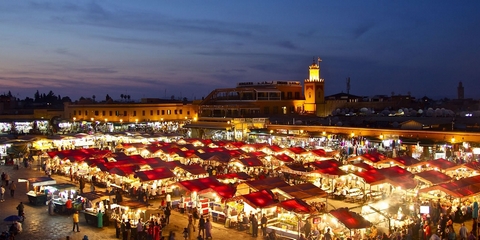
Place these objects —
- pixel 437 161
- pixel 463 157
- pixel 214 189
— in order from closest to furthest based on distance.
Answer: pixel 214 189 → pixel 437 161 → pixel 463 157

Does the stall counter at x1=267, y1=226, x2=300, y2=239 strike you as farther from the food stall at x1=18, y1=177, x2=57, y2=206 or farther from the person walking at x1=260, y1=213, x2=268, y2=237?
the food stall at x1=18, y1=177, x2=57, y2=206

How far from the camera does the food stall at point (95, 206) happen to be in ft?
53.0

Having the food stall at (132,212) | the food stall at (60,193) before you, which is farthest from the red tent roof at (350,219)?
the food stall at (60,193)

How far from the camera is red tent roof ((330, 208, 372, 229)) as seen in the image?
520 inches

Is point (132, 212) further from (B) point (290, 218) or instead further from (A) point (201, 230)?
(B) point (290, 218)

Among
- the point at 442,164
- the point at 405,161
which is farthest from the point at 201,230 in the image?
the point at 442,164

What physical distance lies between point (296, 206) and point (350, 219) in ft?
6.38

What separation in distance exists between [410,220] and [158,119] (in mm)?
51606

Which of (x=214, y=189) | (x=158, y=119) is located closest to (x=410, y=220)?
(x=214, y=189)

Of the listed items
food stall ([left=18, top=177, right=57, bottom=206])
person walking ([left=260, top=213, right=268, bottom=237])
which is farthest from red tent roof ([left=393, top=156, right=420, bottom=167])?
food stall ([left=18, top=177, right=57, bottom=206])

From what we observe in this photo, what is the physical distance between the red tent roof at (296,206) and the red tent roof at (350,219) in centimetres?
121

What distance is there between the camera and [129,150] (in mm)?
32812

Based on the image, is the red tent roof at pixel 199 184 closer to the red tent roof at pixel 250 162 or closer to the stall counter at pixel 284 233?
the stall counter at pixel 284 233

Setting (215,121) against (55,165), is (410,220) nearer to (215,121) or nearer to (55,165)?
(55,165)
